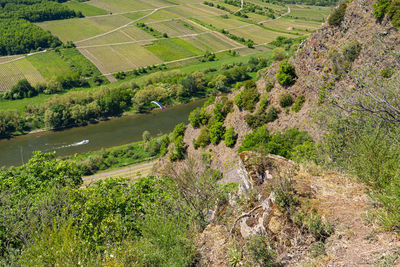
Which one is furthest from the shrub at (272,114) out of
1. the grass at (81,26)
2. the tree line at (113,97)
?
the grass at (81,26)

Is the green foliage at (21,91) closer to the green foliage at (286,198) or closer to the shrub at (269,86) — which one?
the shrub at (269,86)

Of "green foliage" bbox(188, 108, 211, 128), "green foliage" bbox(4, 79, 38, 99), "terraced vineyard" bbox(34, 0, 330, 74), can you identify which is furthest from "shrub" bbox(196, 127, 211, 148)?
"terraced vineyard" bbox(34, 0, 330, 74)

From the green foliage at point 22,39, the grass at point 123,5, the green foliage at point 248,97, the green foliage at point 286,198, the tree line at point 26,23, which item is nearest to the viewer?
the green foliage at point 286,198

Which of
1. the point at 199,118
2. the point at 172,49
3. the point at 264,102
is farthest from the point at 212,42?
the point at 264,102

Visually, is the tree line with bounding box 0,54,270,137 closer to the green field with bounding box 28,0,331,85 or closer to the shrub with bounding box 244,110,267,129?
the green field with bounding box 28,0,331,85

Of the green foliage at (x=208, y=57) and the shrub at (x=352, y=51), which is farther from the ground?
the shrub at (x=352, y=51)

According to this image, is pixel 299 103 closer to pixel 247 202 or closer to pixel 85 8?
pixel 247 202
